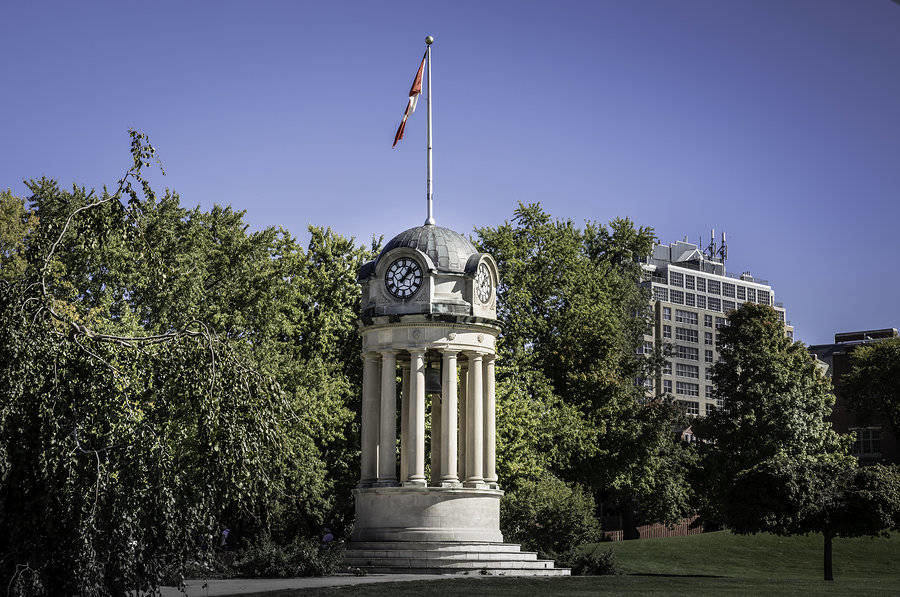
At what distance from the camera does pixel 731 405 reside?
5453 centimetres

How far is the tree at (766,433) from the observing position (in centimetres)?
3903

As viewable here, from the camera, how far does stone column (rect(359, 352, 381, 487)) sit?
32.3 metres

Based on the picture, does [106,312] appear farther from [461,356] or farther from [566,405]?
[566,405]

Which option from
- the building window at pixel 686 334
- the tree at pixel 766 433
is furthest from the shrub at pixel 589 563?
the building window at pixel 686 334

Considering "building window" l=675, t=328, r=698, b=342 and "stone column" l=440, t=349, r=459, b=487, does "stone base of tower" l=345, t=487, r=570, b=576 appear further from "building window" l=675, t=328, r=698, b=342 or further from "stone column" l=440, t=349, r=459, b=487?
"building window" l=675, t=328, r=698, b=342

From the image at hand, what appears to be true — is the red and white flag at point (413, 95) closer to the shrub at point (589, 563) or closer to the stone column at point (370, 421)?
the stone column at point (370, 421)

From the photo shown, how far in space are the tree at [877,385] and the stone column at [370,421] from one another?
44692 millimetres

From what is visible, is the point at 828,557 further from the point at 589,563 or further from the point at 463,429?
the point at 463,429

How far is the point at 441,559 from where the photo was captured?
95.5ft

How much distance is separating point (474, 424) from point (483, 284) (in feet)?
13.5

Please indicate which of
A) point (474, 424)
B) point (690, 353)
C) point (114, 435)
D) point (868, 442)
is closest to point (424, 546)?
point (474, 424)

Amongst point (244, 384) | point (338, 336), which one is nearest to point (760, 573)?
point (338, 336)

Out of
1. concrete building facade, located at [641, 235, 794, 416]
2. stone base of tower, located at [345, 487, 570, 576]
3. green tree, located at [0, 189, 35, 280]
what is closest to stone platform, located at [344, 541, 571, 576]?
stone base of tower, located at [345, 487, 570, 576]

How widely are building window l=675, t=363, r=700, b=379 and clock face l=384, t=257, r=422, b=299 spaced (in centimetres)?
10798
